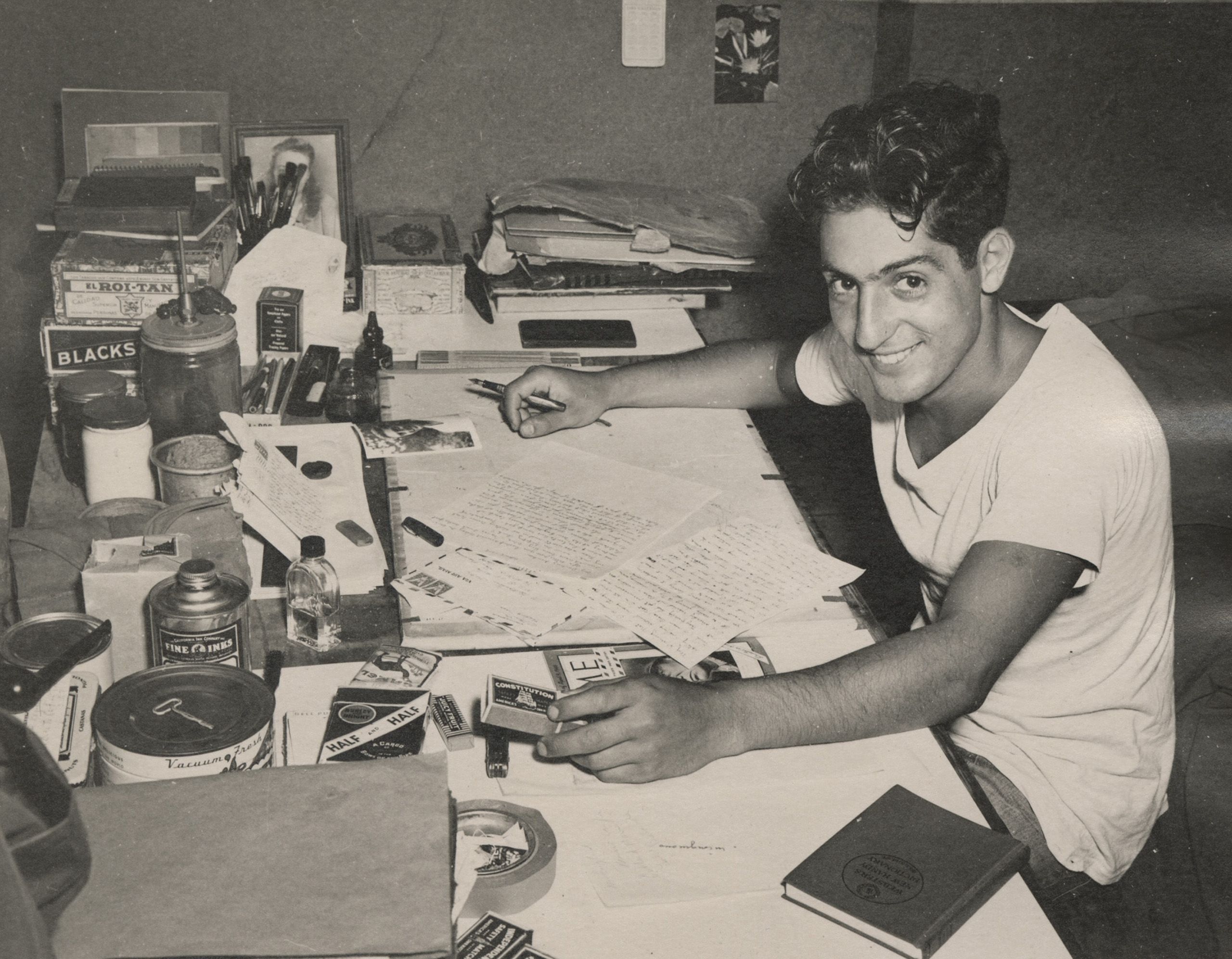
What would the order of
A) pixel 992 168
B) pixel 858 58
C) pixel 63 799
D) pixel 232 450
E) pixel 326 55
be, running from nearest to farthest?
pixel 63 799
pixel 992 168
pixel 232 450
pixel 326 55
pixel 858 58

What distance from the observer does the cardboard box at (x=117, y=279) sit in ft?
5.18

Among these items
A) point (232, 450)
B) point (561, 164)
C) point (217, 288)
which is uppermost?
point (561, 164)

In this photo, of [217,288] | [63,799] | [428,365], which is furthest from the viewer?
[428,365]

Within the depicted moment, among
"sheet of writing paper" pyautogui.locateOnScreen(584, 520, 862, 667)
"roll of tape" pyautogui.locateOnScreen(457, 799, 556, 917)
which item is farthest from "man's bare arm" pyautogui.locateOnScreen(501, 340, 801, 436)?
"roll of tape" pyautogui.locateOnScreen(457, 799, 556, 917)

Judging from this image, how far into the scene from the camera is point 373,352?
178 cm

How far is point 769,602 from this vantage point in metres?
1.24

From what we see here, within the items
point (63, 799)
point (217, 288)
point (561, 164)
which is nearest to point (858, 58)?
point (561, 164)

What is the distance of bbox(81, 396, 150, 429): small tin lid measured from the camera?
135 cm

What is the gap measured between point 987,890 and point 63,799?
648 mm

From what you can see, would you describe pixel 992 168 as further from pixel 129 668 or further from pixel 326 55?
pixel 326 55

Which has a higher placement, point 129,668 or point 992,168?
point 992,168

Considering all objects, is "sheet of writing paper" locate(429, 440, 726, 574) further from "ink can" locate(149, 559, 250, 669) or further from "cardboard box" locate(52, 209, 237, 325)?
"cardboard box" locate(52, 209, 237, 325)

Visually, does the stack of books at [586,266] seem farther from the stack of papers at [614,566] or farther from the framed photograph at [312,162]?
the stack of papers at [614,566]

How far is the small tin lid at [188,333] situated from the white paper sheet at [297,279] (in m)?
0.28
